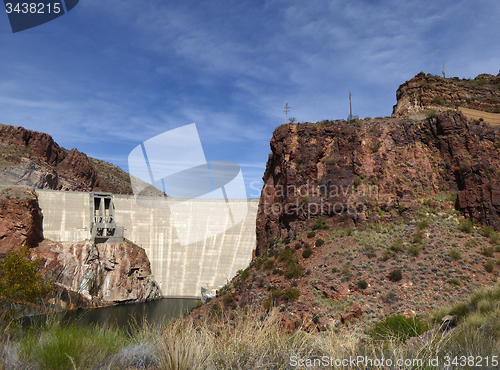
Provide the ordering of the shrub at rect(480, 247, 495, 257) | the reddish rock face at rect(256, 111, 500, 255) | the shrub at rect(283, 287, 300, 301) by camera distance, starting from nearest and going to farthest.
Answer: the shrub at rect(480, 247, 495, 257) < the shrub at rect(283, 287, 300, 301) < the reddish rock face at rect(256, 111, 500, 255)

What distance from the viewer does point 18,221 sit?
36.0 meters

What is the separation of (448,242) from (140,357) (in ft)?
73.7

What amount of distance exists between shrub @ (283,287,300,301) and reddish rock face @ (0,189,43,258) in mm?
30992

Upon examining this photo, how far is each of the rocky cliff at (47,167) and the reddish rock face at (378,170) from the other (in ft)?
163

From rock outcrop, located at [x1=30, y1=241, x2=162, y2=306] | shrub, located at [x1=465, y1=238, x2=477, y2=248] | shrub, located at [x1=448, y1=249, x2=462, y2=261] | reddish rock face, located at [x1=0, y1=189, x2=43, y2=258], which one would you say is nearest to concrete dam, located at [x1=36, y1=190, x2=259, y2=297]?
rock outcrop, located at [x1=30, y1=241, x2=162, y2=306]

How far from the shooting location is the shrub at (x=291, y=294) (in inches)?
789

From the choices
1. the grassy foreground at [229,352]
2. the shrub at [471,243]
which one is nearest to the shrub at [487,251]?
the shrub at [471,243]

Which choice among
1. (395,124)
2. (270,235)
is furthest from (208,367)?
(395,124)

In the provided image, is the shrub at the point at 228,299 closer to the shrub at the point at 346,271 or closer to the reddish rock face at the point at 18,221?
the shrub at the point at 346,271

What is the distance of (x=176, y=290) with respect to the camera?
42.9 metres

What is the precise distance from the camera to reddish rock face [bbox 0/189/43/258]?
3475 cm

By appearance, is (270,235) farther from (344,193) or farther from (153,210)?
(153,210)

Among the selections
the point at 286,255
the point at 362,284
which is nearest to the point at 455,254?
the point at 362,284

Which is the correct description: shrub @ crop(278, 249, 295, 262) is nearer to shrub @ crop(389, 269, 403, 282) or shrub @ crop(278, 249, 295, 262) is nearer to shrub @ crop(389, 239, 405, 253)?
shrub @ crop(389, 239, 405, 253)
